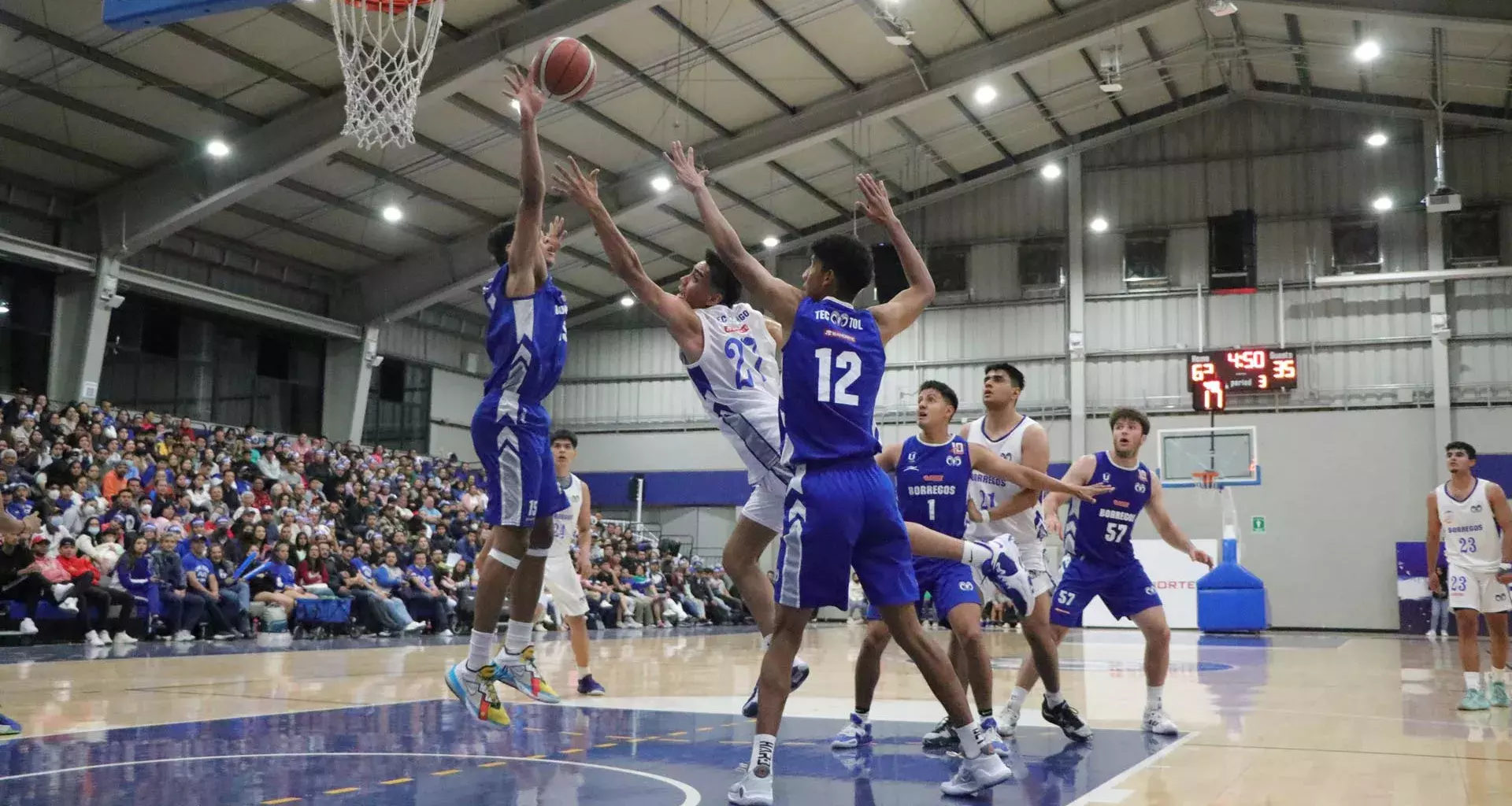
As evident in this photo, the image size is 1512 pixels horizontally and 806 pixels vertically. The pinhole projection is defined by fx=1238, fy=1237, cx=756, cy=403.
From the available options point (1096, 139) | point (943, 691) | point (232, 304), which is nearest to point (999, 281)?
point (1096, 139)

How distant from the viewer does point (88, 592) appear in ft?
43.4

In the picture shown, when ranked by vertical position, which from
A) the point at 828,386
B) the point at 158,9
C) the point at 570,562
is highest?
the point at 158,9

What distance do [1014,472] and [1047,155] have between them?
24.6m

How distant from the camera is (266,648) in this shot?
1280 centimetres

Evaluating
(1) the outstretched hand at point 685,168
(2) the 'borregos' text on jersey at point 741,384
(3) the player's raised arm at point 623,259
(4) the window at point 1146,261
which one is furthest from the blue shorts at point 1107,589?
(4) the window at point 1146,261

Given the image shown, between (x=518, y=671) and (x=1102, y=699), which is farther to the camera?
(x=1102, y=699)

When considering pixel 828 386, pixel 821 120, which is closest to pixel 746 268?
pixel 828 386

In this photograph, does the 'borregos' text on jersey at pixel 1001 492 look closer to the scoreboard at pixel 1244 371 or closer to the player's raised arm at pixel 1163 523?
the player's raised arm at pixel 1163 523

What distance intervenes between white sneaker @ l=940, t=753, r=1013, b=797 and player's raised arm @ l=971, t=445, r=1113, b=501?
185 centimetres

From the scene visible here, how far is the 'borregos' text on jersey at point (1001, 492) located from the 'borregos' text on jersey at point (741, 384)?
4.54 ft

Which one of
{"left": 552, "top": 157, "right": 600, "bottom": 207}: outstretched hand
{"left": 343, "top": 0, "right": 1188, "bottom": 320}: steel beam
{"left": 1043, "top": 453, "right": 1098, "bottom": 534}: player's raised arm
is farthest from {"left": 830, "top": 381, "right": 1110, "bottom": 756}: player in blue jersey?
{"left": 343, "top": 0, "right": 1188, "bottom": 320}: steel beam

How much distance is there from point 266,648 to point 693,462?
793 inches

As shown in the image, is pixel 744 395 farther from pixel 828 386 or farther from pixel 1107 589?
pixel 1107 589

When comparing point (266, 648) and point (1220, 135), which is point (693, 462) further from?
point (266, 648)
